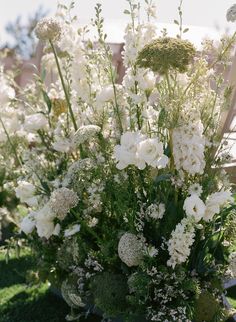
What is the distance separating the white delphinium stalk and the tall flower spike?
485 millimetres

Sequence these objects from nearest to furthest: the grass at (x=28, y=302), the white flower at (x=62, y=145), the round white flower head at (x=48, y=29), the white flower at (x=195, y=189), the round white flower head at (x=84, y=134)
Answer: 1. the white flower at (x=195, y=189)
2. the round white flower head at (x=84, y=134)
3. the round white flower head at (x=48, y=29)
4. the white flower at (x=62, y=145)
5. the grass at (x=28, y=302)

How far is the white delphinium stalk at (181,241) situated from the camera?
194cm

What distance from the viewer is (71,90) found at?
2502 millimetres

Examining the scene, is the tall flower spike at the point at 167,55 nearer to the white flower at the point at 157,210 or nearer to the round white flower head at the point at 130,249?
the white flower at the point at 157,210

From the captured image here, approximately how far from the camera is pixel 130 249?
2.06 meters

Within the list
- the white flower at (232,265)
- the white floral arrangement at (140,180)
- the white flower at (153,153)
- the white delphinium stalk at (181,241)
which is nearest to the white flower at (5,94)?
the white floral arrangement at (140,180)

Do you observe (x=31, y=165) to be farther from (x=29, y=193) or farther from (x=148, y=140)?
(x=148, y=140)

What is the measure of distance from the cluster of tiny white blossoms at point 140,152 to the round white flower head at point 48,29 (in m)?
0.54

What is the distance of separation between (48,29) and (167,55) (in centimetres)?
52

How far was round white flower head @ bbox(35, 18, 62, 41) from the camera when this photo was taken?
7.23ft

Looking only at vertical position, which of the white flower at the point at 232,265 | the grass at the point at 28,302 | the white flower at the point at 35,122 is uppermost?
the white flower at the point at 35,122

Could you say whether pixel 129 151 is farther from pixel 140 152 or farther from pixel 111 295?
pixel 111 295

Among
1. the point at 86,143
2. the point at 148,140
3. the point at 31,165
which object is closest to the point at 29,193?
the point at 31,165

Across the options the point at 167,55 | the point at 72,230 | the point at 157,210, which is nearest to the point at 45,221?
the point at 72,230
